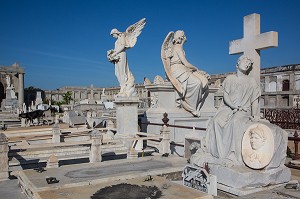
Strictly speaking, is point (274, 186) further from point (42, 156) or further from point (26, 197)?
point (42, 156)

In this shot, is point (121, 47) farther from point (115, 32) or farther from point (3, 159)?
point (3, 159)

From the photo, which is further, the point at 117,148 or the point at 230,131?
the point at 117,148

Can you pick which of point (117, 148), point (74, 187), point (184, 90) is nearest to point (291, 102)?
point (184, 90)

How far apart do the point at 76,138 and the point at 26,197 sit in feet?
23.0

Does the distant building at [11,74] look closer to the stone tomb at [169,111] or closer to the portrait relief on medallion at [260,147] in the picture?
the stone tomb at [169,111]

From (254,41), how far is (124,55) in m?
5.77

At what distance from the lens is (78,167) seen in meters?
7.47

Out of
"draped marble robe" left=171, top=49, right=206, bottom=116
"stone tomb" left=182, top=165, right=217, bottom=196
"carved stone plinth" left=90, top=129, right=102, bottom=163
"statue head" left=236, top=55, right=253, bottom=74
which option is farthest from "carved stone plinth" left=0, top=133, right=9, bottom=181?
"draped marble robe" left=171, top=49, right=206, bottom=116

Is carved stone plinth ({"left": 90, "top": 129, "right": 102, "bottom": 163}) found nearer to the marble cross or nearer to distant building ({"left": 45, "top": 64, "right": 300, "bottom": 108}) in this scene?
the marble cross

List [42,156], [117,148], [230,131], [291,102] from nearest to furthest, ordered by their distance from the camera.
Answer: [230,131]
[42,156]
[117,148]
[291,102]

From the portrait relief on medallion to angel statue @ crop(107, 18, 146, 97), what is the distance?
642 cm

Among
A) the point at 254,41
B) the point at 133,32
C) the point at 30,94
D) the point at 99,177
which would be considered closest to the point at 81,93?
the point at 30,94

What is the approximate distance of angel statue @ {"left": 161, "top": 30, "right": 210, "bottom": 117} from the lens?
11422mm

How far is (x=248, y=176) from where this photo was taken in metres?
5.54
